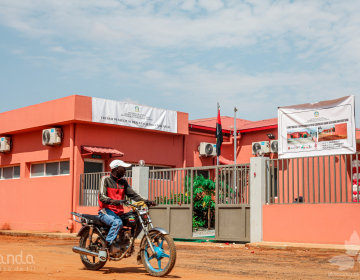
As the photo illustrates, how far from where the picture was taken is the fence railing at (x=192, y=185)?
1285 cm

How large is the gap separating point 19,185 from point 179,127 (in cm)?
711

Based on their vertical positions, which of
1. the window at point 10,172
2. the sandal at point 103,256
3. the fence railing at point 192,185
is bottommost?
the sandal at point 103,256

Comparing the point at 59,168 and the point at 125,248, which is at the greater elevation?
the point at 59,168

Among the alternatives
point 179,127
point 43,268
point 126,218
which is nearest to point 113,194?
point 126,218

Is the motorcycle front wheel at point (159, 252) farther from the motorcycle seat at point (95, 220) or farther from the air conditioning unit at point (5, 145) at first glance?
the air conditioning unit at point (5, 145)

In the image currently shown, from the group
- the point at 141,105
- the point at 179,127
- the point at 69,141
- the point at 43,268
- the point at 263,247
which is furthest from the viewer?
the point at 179,127

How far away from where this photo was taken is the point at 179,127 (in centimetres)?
2000

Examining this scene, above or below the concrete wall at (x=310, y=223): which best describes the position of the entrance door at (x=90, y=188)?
above

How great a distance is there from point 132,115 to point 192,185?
5.70 m

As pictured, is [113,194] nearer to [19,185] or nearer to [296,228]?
[296,228]

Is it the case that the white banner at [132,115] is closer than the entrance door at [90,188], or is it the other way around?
the entrance door at [90,188]

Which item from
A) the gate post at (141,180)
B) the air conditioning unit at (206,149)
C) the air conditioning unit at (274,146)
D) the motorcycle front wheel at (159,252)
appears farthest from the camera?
the air conditioning unit at (206,149)

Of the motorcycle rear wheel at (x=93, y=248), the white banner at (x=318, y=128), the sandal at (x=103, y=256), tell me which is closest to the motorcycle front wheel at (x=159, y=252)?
the sandal at (x=103, y=256)

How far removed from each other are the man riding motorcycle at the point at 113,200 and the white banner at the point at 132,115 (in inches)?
393
